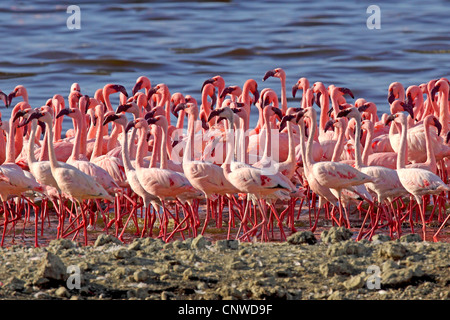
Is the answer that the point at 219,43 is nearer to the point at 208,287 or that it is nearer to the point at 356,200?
the point at 356,200

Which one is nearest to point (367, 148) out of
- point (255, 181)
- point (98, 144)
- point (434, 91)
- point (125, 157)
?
point (255, 181)

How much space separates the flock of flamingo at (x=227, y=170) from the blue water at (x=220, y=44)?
695 centimetres

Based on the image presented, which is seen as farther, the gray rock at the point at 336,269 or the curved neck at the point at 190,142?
the curved neck at the point at 190,142

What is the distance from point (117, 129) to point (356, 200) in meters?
3.60

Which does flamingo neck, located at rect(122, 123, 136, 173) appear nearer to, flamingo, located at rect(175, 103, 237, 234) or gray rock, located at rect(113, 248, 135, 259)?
flamingo, located at rect(175, 103, 237, 234)

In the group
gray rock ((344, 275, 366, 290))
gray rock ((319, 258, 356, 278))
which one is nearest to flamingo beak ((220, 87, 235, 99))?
gray rock ((319, 258, 356, 278))

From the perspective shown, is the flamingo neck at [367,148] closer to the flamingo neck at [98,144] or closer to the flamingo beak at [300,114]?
the flamingo beak at [300,114]

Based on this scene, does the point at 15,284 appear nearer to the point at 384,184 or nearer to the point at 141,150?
the point at 141,150

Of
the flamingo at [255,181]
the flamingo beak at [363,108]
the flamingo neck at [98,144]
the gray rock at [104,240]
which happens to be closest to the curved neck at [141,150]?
the flamingo at [255,181]

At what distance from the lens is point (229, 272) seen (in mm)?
6559

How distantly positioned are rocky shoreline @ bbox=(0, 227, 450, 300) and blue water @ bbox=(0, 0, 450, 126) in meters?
11.8

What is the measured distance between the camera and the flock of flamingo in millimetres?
9336

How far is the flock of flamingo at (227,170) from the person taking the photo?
9.34m

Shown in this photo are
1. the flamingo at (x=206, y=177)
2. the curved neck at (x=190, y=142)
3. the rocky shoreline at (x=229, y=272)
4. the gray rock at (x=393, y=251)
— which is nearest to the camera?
the rocky shoreline at (x=229, y=272)
